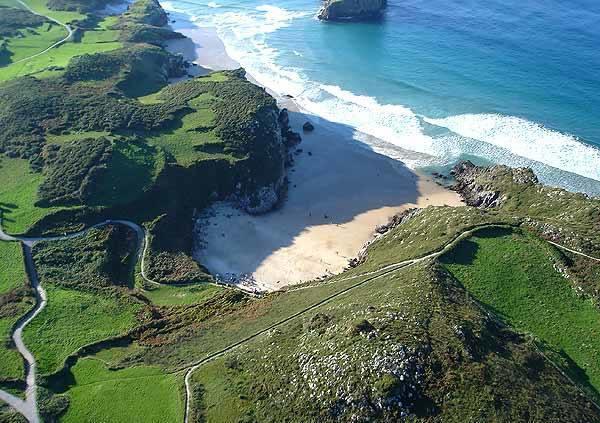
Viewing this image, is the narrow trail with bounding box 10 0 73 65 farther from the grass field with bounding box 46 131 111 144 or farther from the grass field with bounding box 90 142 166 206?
the grass field with bounding box 90 142 166 206

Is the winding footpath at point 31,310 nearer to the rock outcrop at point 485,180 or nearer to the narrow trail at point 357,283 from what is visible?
the narrow trail at point 357,283

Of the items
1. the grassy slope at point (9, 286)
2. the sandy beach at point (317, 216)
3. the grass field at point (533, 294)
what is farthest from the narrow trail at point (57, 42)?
the grass field at point (533, 294)

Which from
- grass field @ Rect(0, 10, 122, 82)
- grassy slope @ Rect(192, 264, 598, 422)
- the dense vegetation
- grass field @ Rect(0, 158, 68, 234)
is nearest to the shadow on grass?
grassy slope @ Rect(192, 264, 598, 422)

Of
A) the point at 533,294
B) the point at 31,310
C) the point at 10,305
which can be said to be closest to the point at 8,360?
the point at 31,310

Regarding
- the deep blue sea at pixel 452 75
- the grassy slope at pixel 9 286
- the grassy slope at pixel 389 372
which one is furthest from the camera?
the deep blue sea at pixel 452 75

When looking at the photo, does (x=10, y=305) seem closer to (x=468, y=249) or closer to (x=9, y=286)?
(x=9, y=286)
